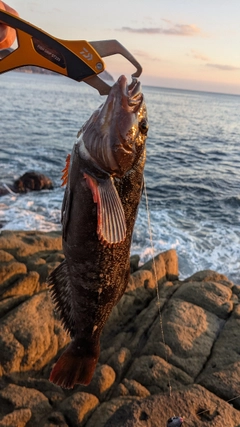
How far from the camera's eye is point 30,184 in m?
17.2

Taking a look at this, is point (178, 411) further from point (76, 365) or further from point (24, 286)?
point (24, 286)

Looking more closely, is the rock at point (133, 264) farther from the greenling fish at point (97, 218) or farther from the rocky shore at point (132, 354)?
the greenling fish at point (97, 218)

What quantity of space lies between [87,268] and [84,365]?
1.13 meters

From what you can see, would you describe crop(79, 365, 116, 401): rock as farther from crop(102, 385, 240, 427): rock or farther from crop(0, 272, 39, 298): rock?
crop(0, 272, 39, 298): rock

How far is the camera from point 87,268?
3.30 metres

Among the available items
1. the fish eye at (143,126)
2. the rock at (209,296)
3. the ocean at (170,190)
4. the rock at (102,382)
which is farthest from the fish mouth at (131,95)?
the ocean at (170,190)

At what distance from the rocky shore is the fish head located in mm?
3600

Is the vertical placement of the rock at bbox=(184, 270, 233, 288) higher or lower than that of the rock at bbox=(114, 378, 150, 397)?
higher

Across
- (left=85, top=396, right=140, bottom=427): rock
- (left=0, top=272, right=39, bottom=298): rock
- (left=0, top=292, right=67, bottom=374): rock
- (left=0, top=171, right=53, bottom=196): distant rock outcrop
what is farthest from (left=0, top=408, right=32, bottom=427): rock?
(left=0, top=171, right=53, bottom=196): distant rock outcrop

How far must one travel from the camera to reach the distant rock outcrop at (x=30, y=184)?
55.2 ft

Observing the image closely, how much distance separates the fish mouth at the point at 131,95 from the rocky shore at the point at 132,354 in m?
4.01

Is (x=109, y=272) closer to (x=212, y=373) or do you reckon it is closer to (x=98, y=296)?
(x=98, y=296)

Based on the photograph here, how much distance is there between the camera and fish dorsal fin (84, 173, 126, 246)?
2598 mm

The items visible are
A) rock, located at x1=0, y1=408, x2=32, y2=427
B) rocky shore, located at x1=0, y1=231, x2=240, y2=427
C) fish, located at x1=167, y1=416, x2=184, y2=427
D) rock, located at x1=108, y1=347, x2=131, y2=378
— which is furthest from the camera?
rock, located at x1=108, y1=347, x2=131, y2=378
